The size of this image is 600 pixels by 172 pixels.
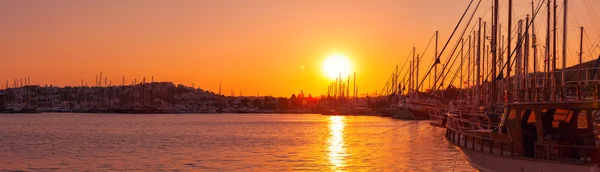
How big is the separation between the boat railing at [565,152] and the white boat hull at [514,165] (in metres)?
0.22

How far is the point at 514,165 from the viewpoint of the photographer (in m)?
23.2

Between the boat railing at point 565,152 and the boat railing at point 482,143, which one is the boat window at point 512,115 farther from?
the boat railing at point 565,152

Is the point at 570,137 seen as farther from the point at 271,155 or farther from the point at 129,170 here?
the point at 271,155

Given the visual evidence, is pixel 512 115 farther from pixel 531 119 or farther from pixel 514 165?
pixel 514 165

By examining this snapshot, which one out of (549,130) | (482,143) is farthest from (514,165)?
(482,143)

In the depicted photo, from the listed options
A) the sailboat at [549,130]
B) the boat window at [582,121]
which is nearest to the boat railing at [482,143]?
the sailboat at [549,130]

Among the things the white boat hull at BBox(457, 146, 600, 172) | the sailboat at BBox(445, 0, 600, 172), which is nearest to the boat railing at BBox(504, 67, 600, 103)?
the sailboat at BBox(445, 0, 600, 172)

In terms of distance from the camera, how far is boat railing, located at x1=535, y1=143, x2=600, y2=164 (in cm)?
2094

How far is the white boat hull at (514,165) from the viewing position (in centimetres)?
2103

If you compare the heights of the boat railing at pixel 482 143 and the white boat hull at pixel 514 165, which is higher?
the boat railing at pixel 482 143

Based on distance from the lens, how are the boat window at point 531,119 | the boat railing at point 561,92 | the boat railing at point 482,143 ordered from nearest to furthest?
1. the boat railing at point 561,92
2. the boat window at point 531,119
3. the boat railing at point 482,143

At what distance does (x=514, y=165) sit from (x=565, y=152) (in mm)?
1936

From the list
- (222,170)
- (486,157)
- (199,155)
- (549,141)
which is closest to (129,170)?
(222,170)

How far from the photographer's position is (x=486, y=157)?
25.6 metres
